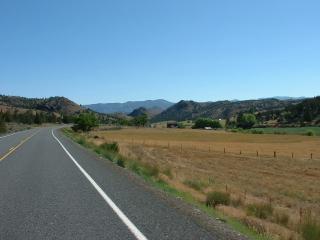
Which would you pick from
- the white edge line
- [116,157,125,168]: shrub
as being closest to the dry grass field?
[116,157,125,168]: shrub

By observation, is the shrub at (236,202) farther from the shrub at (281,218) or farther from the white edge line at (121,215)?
the white edge line at (121,215)

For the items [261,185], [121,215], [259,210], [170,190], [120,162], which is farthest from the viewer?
[261,185]

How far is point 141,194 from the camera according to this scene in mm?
13570

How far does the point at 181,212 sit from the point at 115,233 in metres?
2.71

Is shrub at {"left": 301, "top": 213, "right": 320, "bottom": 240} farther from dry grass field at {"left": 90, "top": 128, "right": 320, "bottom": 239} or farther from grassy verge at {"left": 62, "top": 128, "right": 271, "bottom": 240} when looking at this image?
grassy verge at {"left": 62, "top": 128, "right": 271, "bottom": 240}

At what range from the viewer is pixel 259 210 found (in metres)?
15.5

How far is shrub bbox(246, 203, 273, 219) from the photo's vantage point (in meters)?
15.0

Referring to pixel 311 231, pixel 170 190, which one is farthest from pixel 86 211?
pixel 170 190

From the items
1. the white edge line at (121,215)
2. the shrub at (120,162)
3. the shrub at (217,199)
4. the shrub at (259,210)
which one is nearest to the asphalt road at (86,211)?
the white edge line at (121,215)

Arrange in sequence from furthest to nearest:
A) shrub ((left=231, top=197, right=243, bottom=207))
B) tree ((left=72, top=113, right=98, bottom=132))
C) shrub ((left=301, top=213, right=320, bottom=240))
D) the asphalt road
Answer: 1. tree ((left=72, top=113, right=98, bottom=132))
2. shrub ((left=231, top=197, right=243, bottom=207))
3. shrub ((left=301, top=213, right=320, bottom=240))
4. the asphalt road

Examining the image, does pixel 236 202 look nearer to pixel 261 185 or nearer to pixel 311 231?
pixel 311 231

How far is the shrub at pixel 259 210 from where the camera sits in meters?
15.0

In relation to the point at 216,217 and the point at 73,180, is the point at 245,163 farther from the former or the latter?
the point at 216,217

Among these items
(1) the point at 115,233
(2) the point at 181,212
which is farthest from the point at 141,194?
(1) the point at 115,233
